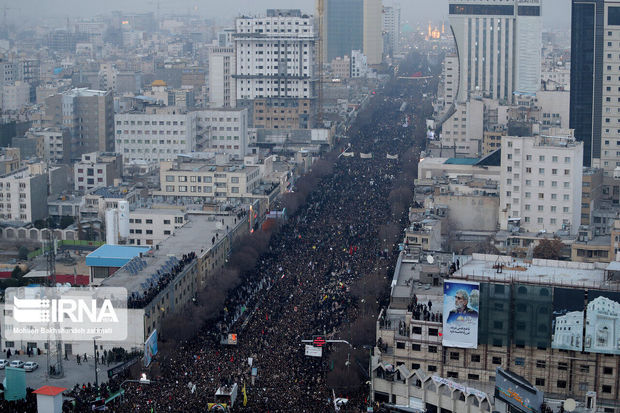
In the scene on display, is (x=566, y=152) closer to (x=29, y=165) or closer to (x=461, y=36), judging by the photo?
(x=29, y=165)

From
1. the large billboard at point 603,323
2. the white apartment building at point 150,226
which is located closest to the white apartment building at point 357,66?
the white apartment building at point 150,226

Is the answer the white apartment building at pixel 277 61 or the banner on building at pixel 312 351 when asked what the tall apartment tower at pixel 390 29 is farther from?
the banner on building at pixel 312 351

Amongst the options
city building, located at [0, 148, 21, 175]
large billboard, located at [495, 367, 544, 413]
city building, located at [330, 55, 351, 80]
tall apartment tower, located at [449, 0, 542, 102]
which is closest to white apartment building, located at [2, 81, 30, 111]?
tall apartment tower, located at [449, 0, 542, 102]

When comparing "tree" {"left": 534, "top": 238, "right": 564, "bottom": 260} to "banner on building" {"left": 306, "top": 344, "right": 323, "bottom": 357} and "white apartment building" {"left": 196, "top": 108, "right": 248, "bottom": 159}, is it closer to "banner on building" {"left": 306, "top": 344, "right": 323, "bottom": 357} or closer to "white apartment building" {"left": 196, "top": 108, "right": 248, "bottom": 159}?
"banner on building" {"left": 306, "top": 344, "right": 323, "bottom": 357}

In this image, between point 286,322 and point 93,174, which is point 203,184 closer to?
point 93,174

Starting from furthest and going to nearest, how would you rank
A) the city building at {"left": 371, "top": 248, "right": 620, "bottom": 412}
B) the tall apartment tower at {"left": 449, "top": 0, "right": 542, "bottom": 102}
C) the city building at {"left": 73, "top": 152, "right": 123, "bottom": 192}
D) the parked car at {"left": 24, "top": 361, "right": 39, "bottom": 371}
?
1. the tall apartment tower at {"left": 449, "top": 0, "right": 542, "bottom": 102}
2. the city building at {"left": 73, "top": 152, "right": 123, "bottom": 192}
3. the parked car at {"left": 24, "top": 361, "right": 39, "bottom": 371}
4. the city building at {"left": 371, "top": 248, "right": 620, "bottom": 412}

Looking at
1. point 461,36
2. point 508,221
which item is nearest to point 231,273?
point 508,221
